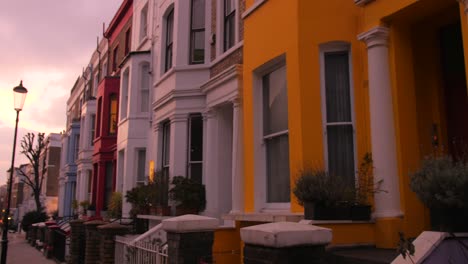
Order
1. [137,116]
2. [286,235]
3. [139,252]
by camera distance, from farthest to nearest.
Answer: [137,116], [139,252], [286,235]

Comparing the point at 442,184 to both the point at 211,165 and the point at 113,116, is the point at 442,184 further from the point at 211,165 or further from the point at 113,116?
the point at 113,116

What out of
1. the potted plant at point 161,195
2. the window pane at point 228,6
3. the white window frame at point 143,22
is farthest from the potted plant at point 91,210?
the window pane at point 228,6

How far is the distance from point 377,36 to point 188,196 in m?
6.04

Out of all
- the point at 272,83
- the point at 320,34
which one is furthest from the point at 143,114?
the point at 320,34

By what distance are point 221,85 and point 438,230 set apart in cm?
671

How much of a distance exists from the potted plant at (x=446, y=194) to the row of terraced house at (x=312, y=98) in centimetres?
139

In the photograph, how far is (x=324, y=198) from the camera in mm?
6066

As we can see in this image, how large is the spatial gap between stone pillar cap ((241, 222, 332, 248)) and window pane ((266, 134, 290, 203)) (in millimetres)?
3437

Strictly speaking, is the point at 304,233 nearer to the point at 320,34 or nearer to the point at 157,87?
the point at 320,34

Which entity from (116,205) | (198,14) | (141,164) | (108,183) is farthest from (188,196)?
(108,183)

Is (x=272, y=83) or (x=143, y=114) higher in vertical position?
(x=143, y=114)

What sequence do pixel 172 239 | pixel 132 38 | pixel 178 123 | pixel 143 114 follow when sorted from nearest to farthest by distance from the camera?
pixel 172 239 → pixel 178 123 → pixel 143 114 → pixel 132 38

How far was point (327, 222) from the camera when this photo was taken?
597 cm

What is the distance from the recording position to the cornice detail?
6.47 meters
